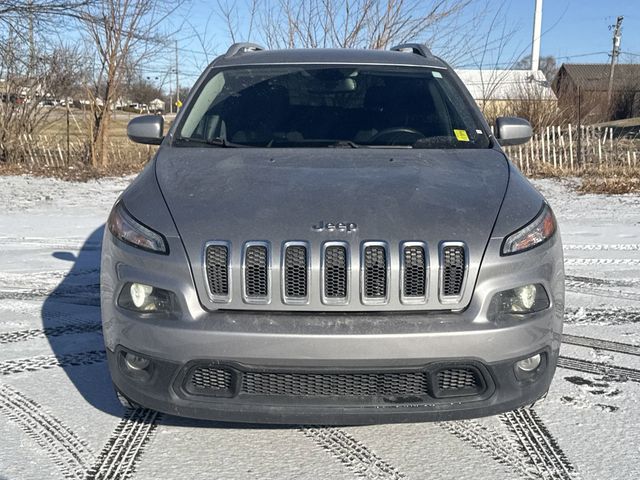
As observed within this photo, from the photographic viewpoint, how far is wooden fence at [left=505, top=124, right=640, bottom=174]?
13859 mm

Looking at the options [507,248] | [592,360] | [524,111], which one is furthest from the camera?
[524,111]

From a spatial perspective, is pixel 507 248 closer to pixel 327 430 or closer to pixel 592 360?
pixel 327 430

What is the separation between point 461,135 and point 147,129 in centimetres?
186

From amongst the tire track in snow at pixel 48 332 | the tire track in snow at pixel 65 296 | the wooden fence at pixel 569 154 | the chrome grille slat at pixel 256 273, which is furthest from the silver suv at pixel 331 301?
the wooden fence at pixel 569 154

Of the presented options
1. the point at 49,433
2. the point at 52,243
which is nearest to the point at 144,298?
the point at 49,433

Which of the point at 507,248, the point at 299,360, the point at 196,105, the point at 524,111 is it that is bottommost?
the point at 524,111

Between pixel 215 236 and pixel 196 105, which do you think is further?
pixel 196 105

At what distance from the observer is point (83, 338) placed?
4.14 meters

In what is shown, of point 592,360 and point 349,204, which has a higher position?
point 349,204

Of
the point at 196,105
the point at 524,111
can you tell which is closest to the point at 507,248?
the point at 196,105

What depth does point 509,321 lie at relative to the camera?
2.49 meters

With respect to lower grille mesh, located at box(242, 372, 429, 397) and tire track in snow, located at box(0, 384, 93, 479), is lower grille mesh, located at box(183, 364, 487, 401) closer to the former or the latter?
lower grille mesh, located at box(242, 372, 429, 397)

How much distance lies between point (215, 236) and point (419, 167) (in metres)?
1.13

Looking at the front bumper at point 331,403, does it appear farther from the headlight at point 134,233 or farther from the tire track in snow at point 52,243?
the tire track in snow at point 52,243
